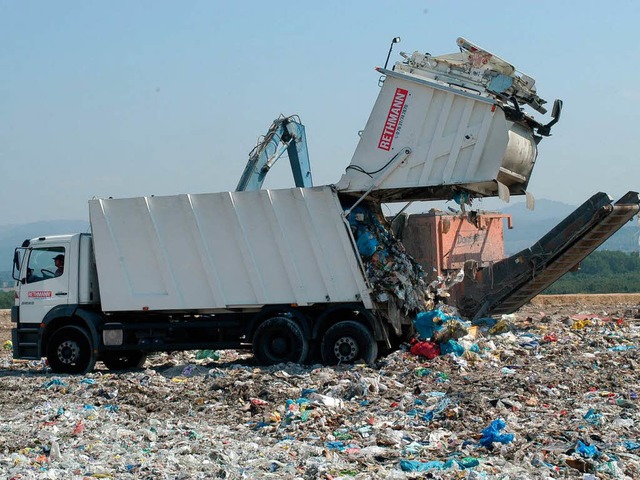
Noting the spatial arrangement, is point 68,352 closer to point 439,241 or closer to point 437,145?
point 437,145

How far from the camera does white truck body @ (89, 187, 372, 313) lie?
39.8 ft

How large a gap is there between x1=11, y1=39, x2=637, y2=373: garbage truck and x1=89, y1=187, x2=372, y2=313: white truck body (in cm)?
2

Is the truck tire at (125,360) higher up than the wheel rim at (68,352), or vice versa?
the wheel rim at (68,352)

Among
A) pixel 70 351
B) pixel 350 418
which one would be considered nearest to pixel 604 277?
pixel 70 351

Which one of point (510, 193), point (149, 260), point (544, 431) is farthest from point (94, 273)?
point (544, 431)

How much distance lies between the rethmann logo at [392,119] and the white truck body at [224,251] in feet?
3.13

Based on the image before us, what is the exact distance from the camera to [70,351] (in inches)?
520

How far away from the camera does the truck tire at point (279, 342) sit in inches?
484

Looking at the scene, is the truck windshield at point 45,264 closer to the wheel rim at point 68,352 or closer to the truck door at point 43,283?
the truck door at point 43,283

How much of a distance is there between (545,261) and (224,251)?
18.3 ft

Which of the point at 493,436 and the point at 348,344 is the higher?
the point at 493,436

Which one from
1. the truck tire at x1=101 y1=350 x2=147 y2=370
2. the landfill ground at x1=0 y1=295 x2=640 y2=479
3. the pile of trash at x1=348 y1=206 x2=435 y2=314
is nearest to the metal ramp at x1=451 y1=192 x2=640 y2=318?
the landfill ground at x1=0 y1=295 x2=640 y2=479

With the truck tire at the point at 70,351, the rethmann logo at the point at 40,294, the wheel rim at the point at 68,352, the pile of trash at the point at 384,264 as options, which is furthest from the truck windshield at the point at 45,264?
the pile of trash at the point at 384,264

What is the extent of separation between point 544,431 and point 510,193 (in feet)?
18.0
